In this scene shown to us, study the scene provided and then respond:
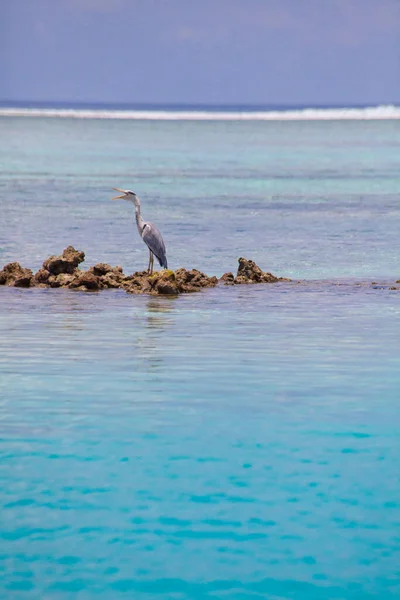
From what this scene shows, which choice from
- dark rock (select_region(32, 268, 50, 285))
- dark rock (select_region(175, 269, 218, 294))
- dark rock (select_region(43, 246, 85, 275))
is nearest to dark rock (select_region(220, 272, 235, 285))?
dark rock (select_region(175, 269, 218, 294))

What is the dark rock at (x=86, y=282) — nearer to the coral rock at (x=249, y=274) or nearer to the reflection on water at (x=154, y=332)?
the reflection on water at (x=154, y=332)

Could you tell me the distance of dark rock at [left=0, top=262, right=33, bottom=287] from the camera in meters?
19.3

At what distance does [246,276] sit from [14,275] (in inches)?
134

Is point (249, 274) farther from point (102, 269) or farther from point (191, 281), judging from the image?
point (102, 269)

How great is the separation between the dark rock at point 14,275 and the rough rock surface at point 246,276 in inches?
114

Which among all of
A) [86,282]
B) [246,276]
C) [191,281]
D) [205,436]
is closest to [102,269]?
[86,282]

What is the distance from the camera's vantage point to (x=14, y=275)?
19484mm

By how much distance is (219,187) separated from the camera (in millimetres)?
48438

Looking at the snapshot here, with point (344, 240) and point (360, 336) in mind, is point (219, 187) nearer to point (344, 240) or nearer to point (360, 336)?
point (344, 240)

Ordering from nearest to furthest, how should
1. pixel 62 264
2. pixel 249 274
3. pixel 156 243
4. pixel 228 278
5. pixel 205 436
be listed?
pixel 205 436 → pixel 62 264 → pixel 249 274 → pixel 228 278 → pixel 156 243

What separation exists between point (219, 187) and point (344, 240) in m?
20.2

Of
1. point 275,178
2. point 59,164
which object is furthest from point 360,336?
point 59,164

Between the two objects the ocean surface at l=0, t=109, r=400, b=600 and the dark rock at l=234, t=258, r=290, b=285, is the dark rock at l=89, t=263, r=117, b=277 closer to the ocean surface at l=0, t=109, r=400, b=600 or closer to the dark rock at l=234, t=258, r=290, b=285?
the ocean surface at l=0, t=109, r=400, b=600

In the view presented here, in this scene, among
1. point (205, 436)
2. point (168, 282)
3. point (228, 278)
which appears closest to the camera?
point (205, 436)
